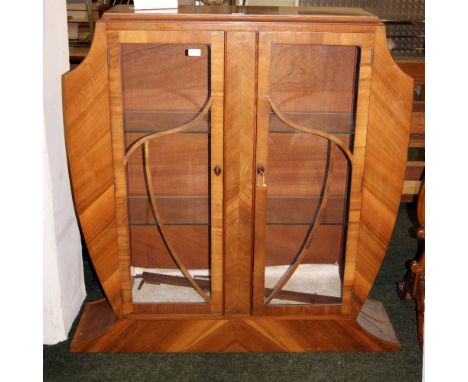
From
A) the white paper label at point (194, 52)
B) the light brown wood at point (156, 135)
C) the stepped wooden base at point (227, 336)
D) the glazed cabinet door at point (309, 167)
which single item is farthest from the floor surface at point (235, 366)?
the white paper label at point (194, 52)

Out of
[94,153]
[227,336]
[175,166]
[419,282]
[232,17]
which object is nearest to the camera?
[232,17]

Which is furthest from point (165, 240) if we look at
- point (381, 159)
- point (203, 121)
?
point (381, 159)

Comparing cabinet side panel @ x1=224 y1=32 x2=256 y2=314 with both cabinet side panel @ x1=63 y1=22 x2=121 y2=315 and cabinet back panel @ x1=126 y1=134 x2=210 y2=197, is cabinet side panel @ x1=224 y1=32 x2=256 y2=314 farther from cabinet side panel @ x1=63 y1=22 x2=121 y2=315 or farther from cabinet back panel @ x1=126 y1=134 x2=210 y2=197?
cabinet side panel @ x1=63 y1=22 x2=121 y2=315

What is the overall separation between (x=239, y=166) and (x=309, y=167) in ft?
0.92

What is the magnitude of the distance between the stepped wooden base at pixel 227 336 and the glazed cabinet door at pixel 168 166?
7cm

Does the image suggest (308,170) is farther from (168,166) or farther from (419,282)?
(419,282)

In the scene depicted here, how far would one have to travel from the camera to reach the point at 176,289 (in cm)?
201

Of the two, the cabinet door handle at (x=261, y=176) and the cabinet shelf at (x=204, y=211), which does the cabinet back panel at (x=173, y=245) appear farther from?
the cabinet door handle at (x=261, y=176)

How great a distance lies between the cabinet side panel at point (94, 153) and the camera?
1.66 m

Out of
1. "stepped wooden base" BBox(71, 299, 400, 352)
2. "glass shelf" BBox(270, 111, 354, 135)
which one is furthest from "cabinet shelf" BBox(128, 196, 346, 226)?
"stepped wooden base" BBox(71, 299, 400, 352)

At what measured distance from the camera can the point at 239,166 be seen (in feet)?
5.87

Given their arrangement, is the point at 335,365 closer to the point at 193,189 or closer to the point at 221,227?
the point at 221,227

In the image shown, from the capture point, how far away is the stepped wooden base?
200 centimetres
